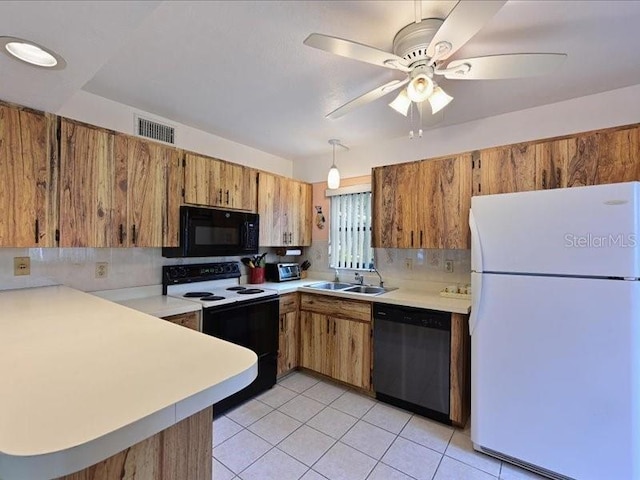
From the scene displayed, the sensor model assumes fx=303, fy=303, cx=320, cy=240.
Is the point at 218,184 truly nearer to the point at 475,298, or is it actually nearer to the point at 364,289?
the point at 364,289

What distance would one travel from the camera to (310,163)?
12.2ft

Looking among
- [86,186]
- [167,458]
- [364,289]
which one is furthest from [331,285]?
[167,458]

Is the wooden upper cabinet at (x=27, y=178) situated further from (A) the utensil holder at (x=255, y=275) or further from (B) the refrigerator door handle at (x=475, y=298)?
(B) the refrigerator door handle at (x=475, y=298)

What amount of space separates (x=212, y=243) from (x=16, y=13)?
1.77 metres

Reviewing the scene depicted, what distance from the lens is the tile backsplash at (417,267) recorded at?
2645mm

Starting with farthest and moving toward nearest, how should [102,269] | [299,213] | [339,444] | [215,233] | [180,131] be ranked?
[299,213] → [180,131] → [215,233] → [102,269] → [339,444]

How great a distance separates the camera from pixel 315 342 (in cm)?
289

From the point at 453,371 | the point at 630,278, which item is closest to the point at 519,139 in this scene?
the point at 630,278

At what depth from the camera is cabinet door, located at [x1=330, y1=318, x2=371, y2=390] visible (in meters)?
2.58

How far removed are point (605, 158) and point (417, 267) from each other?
1530 mm

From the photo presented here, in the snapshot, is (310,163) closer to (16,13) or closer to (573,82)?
(573,82)

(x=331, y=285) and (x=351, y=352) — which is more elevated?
(x=331, y=285)

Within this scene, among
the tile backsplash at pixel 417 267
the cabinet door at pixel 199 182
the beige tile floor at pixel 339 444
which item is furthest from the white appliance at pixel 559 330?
the cabinet door at pixel 199 182

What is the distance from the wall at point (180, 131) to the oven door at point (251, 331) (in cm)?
152
